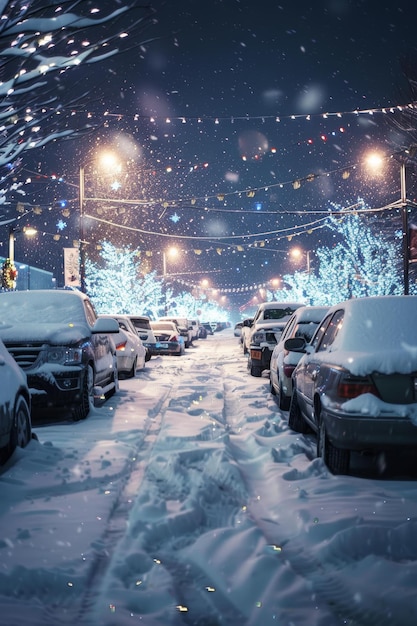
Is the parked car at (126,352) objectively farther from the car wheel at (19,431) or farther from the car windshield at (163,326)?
the car windshield at (163,326)

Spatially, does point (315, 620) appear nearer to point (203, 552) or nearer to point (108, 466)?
point (203, 552)

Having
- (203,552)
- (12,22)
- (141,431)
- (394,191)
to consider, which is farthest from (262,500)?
(394,191)

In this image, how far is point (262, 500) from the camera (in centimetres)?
510

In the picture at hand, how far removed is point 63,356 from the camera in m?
8.79

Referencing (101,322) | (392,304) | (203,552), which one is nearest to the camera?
(203,552)

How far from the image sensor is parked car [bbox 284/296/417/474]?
16.7 feet

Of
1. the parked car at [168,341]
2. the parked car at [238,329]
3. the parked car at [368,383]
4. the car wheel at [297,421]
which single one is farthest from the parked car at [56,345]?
the parked car at [168,341]

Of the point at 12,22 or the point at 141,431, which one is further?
the point at 141,431

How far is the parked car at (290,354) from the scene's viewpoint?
369 inches

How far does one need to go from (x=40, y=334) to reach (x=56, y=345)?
29cm

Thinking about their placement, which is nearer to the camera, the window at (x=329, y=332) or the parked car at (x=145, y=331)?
the window at (x=329, y=332)

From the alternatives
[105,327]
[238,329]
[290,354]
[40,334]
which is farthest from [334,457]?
[238,329]

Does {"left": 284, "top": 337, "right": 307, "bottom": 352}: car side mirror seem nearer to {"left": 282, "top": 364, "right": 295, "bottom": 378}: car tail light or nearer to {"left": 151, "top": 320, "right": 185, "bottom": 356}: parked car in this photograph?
{"left": 282, "top": 364, "right": 295, "bottom": 378}: car tail light

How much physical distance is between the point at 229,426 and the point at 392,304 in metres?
3.34
